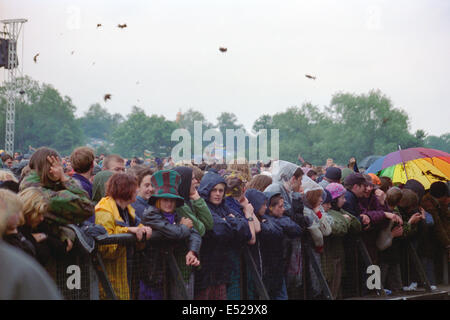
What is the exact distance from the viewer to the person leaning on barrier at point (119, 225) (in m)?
5.26

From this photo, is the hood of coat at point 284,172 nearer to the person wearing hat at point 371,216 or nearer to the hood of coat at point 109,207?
the person wearing hat at point 371,216

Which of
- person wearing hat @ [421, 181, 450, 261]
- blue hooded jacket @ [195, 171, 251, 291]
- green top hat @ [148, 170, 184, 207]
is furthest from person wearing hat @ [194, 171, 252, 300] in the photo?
person wearing hat @ [421, 181, 450, 261]

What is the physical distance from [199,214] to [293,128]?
107 m

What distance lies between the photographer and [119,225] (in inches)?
213

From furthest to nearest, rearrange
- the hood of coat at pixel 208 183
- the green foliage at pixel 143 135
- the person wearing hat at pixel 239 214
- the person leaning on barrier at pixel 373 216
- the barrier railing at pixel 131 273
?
the green foliage at pixel 143 135 < the person leaning on barrier at pixel 373 216 < the hood of coat at pixel 208 183 < the person wearing hat at pixel 239 214 < the barrier railing at pixel 131 273

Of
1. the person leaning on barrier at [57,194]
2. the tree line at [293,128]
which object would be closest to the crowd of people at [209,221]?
the person leaning on barrier at [57,194]

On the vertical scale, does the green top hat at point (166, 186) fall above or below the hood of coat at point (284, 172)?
below

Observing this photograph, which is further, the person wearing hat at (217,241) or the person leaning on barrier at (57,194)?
the person wearing hat at (217,241)

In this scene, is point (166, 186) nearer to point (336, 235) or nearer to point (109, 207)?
point (109, 207)

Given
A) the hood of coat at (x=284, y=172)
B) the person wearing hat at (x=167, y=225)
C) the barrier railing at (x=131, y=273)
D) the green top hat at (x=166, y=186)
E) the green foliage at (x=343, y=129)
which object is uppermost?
the green foliage at (x=343, y=129)

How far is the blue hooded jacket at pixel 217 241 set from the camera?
5953 millimetres

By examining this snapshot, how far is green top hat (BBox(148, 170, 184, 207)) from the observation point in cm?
571

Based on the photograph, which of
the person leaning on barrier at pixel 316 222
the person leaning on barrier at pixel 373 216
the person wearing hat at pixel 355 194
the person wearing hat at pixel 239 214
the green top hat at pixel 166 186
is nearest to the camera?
the green top hat at pixel 166 186

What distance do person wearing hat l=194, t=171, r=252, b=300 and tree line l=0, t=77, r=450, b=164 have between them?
87.5 meters
